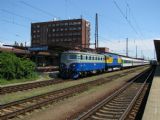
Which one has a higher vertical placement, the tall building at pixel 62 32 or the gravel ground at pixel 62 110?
the tall building at pixel 62 32

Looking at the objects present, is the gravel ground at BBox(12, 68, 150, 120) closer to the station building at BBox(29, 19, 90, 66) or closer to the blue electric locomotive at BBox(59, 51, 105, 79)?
the blue electric locomotive at BBox(59, 51, 105, 79)

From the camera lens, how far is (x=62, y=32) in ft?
478

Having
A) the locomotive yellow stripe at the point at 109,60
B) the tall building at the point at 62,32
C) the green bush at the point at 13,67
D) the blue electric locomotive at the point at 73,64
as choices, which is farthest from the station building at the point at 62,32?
the green bush at the point at 13,67

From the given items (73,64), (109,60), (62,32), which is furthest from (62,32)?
(73,64)

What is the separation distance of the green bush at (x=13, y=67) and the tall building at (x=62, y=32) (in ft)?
344

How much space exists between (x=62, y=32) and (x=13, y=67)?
11687 centimetres

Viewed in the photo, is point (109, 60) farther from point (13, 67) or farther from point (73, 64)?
point (13, 67)

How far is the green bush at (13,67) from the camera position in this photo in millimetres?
28859

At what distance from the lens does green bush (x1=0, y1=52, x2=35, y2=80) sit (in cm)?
2886

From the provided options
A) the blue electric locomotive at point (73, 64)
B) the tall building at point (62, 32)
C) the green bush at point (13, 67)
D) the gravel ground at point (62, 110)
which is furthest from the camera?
the tall building at point (62, 32)

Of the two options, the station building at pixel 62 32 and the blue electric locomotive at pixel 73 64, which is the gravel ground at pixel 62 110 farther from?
the station building at pixel 62 32

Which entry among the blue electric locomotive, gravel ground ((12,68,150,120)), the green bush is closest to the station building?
the blue electric locomotive

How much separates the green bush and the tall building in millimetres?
104898

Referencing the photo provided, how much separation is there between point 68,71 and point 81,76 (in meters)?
3.27
